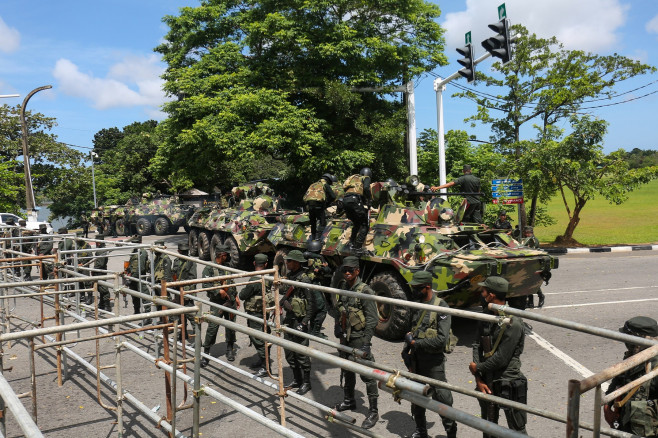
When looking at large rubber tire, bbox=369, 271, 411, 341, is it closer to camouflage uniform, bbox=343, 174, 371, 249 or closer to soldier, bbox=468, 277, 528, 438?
camouflage uniform, bbox=343, 174, 371, 249

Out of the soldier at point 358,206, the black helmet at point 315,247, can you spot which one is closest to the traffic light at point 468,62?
the soldier at point 358,206

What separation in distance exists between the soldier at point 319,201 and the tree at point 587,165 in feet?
26.1

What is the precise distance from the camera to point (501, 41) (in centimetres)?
971

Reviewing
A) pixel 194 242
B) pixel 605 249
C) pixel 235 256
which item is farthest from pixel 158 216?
pixel 605 249

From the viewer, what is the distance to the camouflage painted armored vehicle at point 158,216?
24.8m

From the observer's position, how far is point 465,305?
7.68 m

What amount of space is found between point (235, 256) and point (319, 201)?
405 centimetres

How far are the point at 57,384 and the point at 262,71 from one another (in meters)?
15.1

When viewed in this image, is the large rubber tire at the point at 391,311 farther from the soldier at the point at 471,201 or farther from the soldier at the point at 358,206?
the soldier at the point at 471,201

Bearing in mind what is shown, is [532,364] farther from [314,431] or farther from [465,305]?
[314,431]

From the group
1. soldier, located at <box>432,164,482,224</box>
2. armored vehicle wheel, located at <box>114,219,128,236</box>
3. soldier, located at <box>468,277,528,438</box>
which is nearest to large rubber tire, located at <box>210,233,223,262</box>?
soldier, located at <box>432,164,482,224</box>

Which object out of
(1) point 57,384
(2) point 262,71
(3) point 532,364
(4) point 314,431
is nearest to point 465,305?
(3) point 532,364

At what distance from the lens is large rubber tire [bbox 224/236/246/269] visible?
1394 centimetres

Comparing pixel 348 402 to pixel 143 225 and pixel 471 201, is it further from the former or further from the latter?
Result: pixel 143 225
